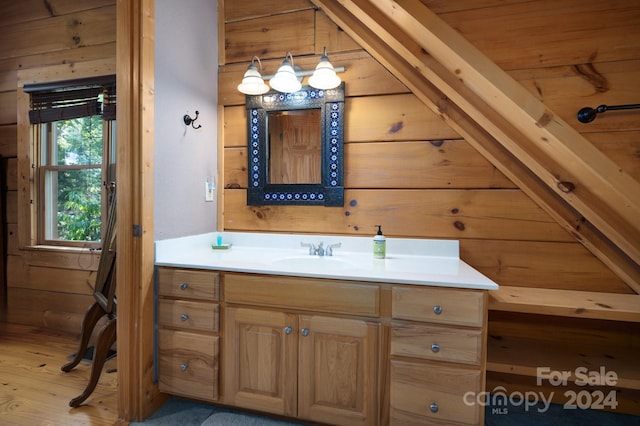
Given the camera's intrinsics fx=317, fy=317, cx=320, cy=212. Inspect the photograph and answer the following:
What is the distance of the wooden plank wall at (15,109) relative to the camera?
2.27m

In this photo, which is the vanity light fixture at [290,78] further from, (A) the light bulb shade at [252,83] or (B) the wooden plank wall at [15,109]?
(B) the wooden plank wall at [15,109]

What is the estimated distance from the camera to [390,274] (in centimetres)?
129

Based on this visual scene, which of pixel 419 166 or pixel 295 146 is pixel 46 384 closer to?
pixel 295 146

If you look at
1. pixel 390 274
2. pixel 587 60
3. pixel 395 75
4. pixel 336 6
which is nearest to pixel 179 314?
pixel 390 274

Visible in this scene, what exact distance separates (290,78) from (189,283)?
119 cm

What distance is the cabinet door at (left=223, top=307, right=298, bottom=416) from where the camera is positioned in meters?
1.38

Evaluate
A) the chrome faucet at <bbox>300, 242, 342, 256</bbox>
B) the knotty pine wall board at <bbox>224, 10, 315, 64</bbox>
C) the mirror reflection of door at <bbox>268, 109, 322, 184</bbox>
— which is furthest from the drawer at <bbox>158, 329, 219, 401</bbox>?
the knotty pine wall board at <bbox>224, 10, 315, 64</bbox>

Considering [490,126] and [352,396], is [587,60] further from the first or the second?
[352,396]

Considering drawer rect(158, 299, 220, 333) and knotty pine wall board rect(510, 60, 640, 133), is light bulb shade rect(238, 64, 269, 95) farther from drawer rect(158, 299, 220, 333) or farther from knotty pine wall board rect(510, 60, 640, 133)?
knotty pine wall board rect(510, 60, 640, 133)

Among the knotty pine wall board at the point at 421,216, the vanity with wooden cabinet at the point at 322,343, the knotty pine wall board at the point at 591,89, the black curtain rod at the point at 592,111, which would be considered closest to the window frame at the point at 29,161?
the vanity with wooden cabinet at the point at 322,343

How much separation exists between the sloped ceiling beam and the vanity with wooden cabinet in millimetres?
550

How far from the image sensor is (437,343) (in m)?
1.21

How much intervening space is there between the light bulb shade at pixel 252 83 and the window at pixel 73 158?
104 centimetres

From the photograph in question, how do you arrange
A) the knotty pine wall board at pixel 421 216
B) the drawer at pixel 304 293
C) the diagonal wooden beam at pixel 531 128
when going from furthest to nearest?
1. the knotty pine wall board at pixel 421 216
2. the drawer at pixel 304 293
3. the diagonal wooden beam at pixel 531 128
